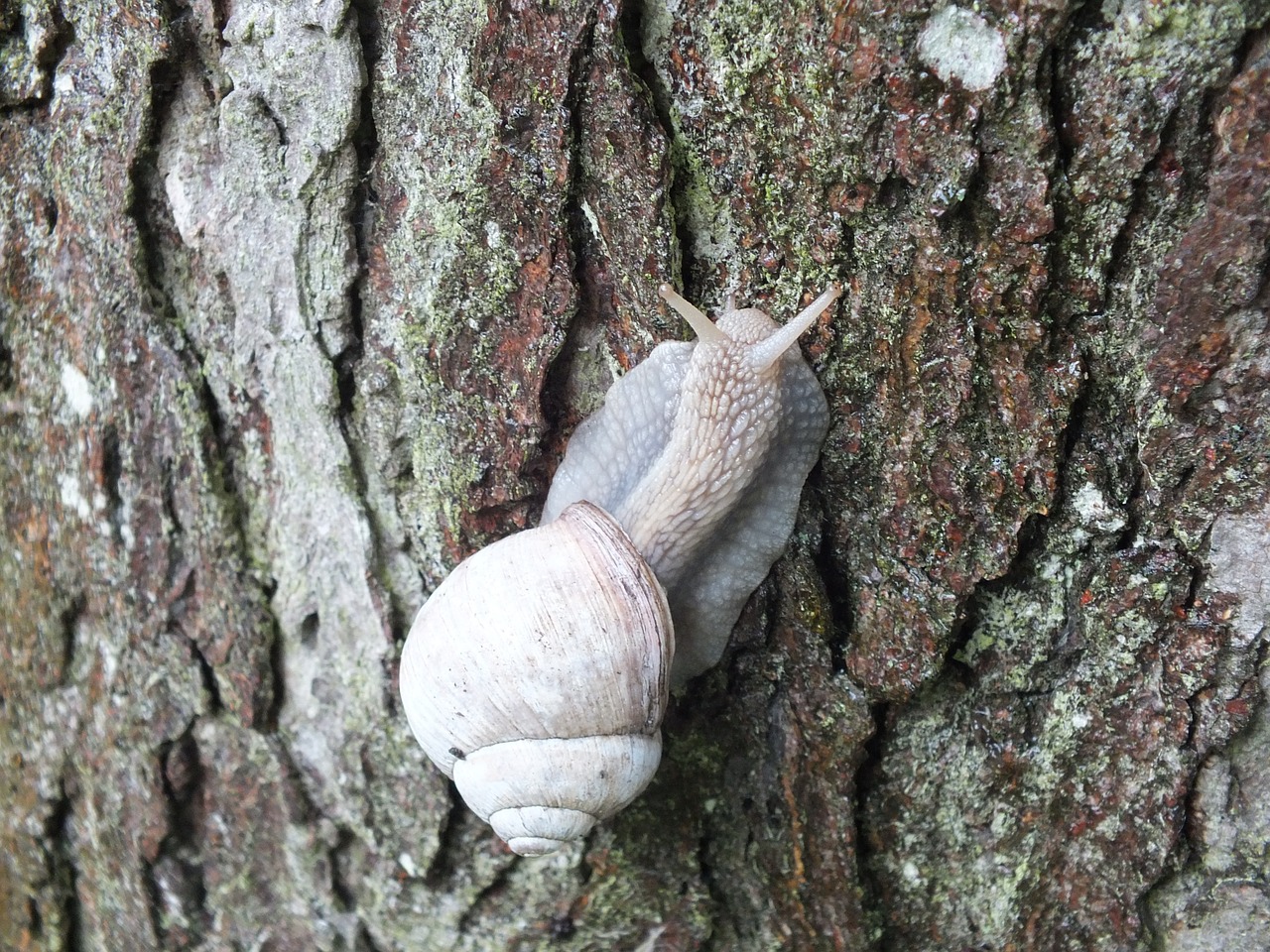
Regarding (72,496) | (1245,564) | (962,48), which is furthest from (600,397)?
(72,496)

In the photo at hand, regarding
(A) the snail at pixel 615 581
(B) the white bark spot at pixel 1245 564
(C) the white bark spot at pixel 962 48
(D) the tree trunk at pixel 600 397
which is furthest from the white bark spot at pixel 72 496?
(B) the white bark spot at pixel 1245 564

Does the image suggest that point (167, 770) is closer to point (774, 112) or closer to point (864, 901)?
point (864, 901)

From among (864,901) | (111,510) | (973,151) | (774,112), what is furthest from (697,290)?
(111,510)

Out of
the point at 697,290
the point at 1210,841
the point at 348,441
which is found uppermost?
the point at 697,290

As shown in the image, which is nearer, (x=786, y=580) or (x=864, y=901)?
(x=786, y=580)

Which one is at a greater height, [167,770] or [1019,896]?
[167,770]

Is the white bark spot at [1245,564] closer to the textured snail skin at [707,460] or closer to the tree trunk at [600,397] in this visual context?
the tree trunk at [600,397]
